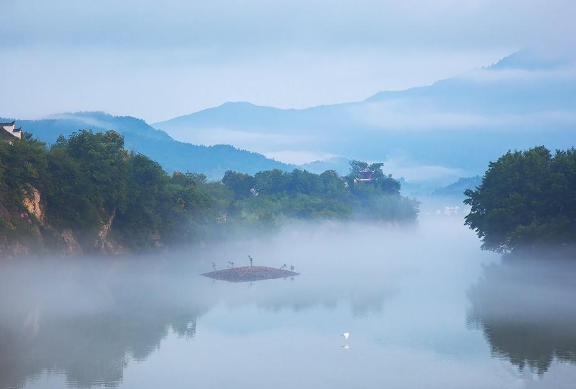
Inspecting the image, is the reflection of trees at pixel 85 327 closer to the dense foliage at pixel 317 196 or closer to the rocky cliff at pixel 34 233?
the rocky cliff at pixel 34 233

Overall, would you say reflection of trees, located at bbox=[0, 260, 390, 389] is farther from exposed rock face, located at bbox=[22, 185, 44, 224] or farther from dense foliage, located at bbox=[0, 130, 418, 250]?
exposed rock face, located at bbox=[22, 185, 44, 224]

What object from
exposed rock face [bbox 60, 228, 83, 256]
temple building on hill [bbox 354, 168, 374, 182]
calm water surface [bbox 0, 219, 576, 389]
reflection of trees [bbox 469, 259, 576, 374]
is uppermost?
temple building on hill [bbox 354, 168, 374, 182]

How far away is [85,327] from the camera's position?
39469 millimetres

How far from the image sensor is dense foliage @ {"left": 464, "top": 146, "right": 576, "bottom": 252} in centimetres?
6144

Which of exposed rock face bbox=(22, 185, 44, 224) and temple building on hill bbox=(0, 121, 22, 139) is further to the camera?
temple building on hill bbox=(0, 121, 22, 139)

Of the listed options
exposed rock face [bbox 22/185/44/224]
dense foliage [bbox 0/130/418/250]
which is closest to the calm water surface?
dense foliage [bbox 0/130/418/250]

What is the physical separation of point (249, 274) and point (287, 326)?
20905 mm

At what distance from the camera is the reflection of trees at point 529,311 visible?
3397 centimetres

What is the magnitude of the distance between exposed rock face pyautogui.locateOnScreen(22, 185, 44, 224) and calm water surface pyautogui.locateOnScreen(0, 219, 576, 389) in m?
3.47

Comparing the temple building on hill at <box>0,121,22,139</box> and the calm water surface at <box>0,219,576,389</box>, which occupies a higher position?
the temple building on hill at <box>0,121,22,139</box>

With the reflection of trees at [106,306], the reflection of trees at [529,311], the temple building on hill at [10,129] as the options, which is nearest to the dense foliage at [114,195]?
the temple building on hill at [10,129]

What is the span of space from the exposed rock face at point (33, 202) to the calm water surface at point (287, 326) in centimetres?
347

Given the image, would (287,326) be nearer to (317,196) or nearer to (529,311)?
(529,311)

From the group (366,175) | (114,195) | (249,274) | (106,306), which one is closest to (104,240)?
(114,195)
